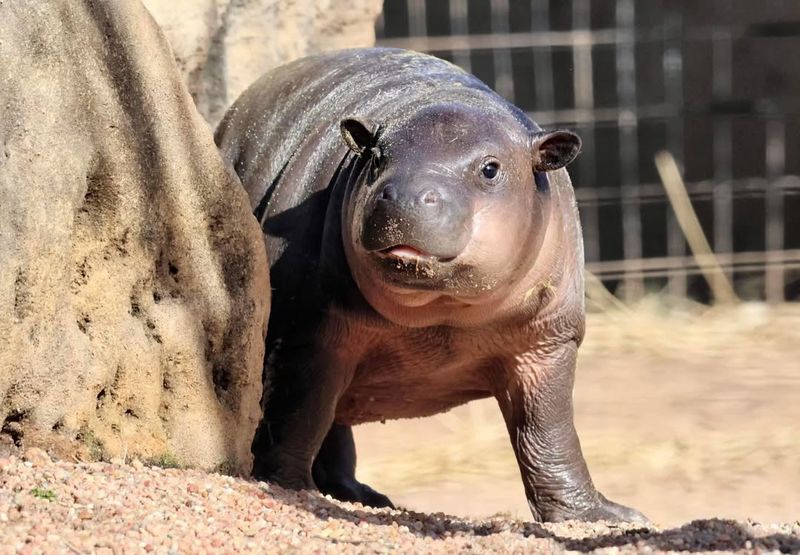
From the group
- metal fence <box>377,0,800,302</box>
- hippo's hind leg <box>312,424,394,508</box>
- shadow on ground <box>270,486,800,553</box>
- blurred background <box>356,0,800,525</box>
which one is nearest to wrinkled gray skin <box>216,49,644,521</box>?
hippo's hind leg <box>312,424,394,508</box>

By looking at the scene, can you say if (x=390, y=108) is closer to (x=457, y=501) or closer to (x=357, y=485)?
(x=357, y=485)

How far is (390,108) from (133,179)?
129 cm

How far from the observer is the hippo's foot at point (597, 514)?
179 inches

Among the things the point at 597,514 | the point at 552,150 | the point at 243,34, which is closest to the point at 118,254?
the point at 552,150

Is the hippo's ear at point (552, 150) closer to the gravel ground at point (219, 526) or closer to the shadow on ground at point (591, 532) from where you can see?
the shadow on ground at point (591, 532)

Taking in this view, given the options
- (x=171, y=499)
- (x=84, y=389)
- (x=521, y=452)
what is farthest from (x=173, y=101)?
(x=521, y=452)

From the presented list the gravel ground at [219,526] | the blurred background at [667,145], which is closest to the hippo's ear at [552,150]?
the gravel ground at [219,526]

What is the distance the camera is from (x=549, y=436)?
458 cm

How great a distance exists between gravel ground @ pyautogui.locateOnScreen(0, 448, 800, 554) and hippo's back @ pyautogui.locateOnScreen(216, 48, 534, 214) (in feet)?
4.69

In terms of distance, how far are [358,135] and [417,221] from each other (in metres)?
0.60

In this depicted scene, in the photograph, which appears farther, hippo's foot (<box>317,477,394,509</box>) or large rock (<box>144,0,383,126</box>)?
large rock (<box>144,0,383,126</box>)

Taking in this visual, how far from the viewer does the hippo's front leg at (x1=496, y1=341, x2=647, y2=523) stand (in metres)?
4.54

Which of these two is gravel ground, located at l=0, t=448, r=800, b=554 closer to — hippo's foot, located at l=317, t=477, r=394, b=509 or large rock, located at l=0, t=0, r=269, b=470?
large rock, located at l=0, t=0, r=269, b=470

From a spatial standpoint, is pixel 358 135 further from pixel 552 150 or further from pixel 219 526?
pixel 219 526
